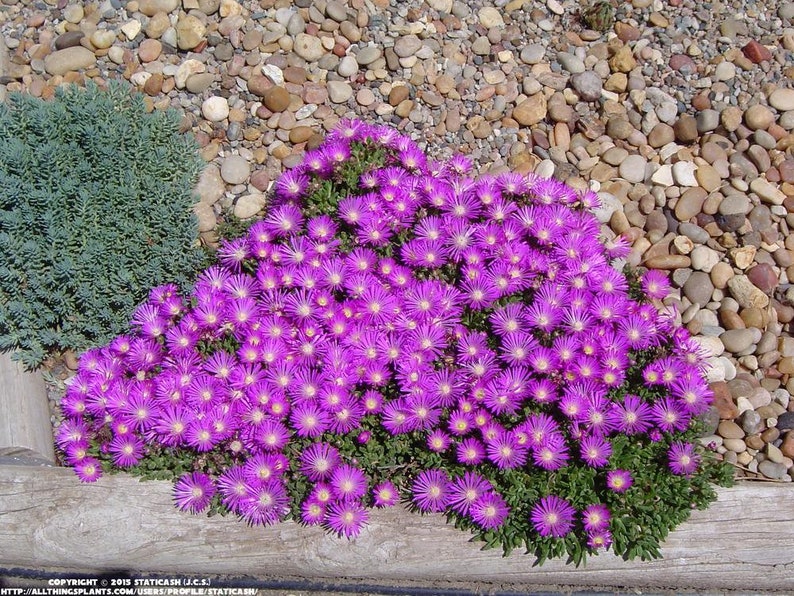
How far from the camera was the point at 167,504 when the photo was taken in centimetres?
288

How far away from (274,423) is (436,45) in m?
2.48

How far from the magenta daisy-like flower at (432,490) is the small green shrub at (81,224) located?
1590 mm

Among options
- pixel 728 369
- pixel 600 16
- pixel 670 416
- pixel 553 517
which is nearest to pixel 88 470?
pixel 553 517

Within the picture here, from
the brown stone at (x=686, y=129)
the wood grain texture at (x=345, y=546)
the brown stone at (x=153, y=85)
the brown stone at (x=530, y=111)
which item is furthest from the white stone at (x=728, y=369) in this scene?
the brown stone at (x=153, y=85)

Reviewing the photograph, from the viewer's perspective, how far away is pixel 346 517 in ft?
8.79

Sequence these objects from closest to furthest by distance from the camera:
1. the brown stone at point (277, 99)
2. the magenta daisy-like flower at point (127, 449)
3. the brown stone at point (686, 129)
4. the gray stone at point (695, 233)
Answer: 1. the magenta daisy-like flower at point (127, 449)
2. the gray stone at point (695, 233)
3. the brown stone at point (686, 129)
4. the brown stone at point (277, 99)

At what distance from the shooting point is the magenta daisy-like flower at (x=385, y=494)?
9.01 ft

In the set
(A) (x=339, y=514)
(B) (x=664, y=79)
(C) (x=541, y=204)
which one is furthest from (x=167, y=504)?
(B) (x=664, y=79)

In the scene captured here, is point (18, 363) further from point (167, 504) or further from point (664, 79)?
point (664, 79)

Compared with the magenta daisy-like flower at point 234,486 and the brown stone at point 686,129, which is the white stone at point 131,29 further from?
the brown stone at point 686,129

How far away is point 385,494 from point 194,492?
787 mm

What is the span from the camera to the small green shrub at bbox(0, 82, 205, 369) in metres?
3.28

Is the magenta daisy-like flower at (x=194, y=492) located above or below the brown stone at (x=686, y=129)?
below

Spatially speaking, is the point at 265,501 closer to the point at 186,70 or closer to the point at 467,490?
the point at 467,490
